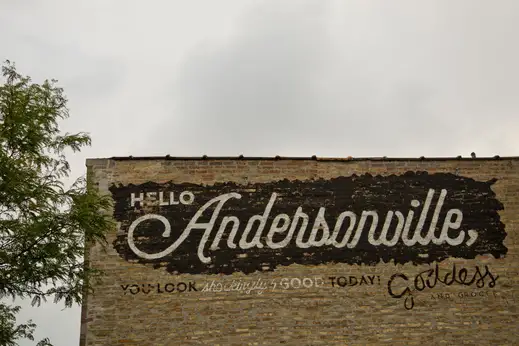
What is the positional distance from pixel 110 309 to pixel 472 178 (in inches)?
376

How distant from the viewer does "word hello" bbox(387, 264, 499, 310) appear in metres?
15.2

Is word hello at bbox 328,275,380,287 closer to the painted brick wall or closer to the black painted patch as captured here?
the painted brick wall

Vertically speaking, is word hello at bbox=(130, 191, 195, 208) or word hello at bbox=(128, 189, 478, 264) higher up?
word hello at bbox=(130, 191, 195, 208)

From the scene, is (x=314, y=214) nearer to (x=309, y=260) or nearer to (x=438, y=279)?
(x=309, y=260)

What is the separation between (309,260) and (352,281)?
1137 mm

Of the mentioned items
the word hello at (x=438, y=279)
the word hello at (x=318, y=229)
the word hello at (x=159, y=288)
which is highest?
the word hello at (x=318, y=229)

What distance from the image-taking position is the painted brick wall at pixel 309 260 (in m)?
14.7

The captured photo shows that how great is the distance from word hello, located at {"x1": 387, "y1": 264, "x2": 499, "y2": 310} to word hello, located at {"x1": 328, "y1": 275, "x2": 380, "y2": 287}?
1.32 ft

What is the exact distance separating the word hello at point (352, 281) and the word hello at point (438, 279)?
40cm

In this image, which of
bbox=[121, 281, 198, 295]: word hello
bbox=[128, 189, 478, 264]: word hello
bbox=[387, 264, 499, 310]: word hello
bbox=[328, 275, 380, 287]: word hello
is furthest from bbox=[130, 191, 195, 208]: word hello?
bbox=[387, 264, 499, 310]: word hello

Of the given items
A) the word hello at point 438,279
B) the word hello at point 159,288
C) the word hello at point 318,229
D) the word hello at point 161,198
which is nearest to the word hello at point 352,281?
the word hello at point 438,279

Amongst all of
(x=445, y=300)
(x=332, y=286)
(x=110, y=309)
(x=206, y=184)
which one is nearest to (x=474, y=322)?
(x=445, y=300)

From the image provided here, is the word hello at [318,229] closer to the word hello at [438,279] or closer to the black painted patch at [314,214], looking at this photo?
the black painted patch at [314,214]

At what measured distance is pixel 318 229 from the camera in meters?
15.7
